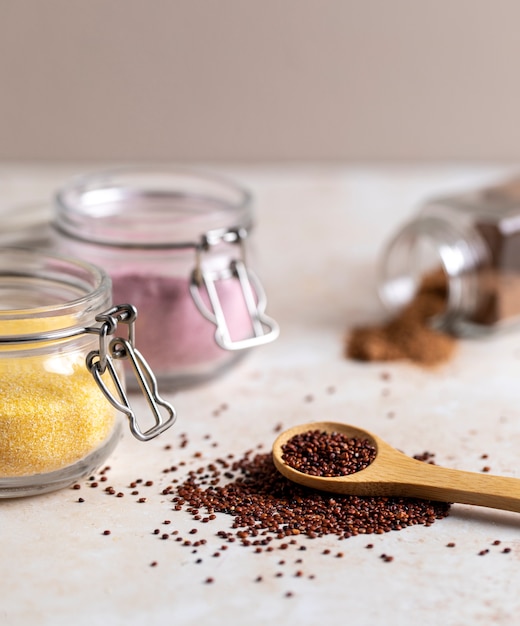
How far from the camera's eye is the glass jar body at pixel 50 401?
3.47 ft

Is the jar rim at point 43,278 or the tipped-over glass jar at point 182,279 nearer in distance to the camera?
the jar rim at point 43,278

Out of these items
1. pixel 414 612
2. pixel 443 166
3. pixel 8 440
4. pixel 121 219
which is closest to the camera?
pixel 414 612

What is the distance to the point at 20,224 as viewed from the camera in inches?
65.3

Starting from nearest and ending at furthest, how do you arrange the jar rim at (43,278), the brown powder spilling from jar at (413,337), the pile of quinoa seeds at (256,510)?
the pile of quinoa seeds at (256,510) → the jar rim at (43,278) → the brown powder spilling from jar at (413,337)

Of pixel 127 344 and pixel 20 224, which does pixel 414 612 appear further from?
pixel 20 224

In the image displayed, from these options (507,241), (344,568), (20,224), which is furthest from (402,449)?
(20,224)

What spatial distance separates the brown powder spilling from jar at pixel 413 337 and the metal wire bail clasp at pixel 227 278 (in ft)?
0.85

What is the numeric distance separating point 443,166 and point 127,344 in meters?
Answer: 1.72

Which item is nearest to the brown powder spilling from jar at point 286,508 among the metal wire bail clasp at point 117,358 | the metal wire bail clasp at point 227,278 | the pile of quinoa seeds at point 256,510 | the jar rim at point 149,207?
the pile of quinoa seeds at point 256,510

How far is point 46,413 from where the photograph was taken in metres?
1.06

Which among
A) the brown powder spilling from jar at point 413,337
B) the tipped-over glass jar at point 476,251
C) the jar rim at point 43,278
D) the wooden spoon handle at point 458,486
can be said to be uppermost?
the jar rim at point 43,278

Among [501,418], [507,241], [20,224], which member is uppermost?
[20,224]

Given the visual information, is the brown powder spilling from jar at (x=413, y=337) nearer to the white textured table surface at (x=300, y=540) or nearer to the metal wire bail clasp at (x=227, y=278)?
the white textured table surface at (x=300, y=540)

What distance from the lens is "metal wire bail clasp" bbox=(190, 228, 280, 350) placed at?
4.58 feet
